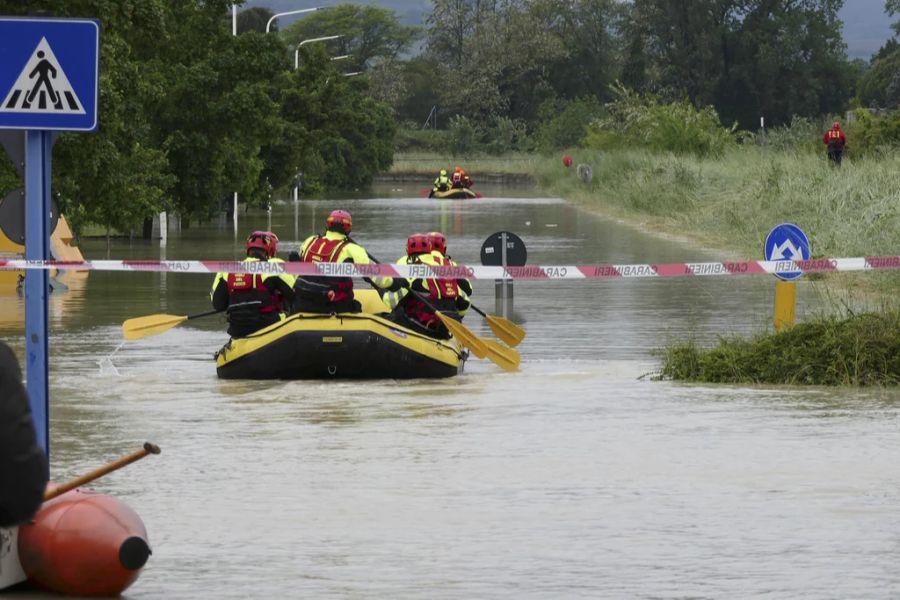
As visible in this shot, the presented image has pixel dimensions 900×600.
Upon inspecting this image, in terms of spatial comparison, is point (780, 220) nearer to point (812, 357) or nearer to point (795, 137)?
point (812, 357)

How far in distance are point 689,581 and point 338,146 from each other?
71005 millimetres

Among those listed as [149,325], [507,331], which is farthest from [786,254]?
[149,325]

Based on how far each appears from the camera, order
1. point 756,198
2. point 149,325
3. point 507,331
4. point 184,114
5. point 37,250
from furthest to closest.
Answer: point 756,198 < point 184,114 < point 507,331 < point 149,325 < point 37,250

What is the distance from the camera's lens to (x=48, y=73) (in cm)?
916

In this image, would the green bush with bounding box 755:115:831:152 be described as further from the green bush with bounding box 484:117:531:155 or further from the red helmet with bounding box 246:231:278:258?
the green bush with bounding box 484:117:531:155

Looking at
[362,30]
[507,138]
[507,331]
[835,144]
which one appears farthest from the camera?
[362,30]

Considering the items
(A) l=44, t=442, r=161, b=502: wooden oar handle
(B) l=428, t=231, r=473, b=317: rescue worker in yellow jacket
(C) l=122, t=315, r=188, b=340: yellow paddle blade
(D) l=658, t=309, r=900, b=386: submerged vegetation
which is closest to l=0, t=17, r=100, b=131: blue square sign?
(A) l=44, t=442, r=161, b=502: wooden oar handle

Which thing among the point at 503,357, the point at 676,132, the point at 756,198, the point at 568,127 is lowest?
the point at 503,357

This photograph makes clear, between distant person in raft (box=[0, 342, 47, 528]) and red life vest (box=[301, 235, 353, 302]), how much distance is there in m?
11.3

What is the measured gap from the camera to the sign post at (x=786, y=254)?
17.0m

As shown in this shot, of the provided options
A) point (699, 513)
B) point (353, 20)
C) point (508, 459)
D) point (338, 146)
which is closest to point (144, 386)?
point (508, 459)

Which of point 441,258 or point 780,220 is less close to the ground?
point 441,258

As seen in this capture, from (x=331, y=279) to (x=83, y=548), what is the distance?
29.3ft

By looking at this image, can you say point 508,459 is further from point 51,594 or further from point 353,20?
point 353,20
